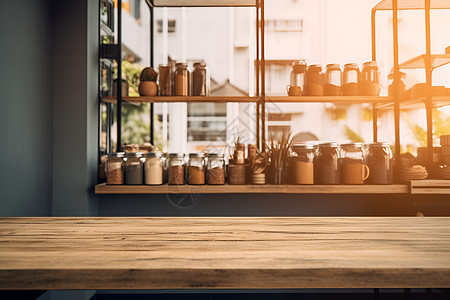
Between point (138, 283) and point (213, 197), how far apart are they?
5.18ft

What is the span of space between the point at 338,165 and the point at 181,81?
3.48 ft

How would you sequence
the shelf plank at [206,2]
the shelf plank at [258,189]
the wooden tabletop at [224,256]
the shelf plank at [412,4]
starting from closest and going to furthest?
the wooden tabletop at [224,256] < the shelf plank at [258,189] < the shelf plank at [412,4] < the shelf plank at [206,2]

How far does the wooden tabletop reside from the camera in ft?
2.25

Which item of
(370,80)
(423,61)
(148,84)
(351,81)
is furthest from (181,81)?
(423,61)

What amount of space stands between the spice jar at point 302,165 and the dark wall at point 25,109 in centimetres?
140

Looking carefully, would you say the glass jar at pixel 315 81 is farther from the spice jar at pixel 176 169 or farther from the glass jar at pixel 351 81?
the spice jar at pixel 176 169

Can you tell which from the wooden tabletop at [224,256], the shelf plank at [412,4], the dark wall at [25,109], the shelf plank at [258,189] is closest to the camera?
the wooden tabletop at [224,256]

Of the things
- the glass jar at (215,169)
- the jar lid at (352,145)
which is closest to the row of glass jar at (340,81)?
the jar lid at (352,145)

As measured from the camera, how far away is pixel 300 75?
2.26 meters

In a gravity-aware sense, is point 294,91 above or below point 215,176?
above

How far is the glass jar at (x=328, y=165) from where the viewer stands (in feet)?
6.81

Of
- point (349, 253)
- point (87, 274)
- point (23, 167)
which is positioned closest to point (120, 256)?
point (87, 274)

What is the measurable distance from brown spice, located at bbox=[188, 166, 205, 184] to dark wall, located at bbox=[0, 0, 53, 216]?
2.63ft

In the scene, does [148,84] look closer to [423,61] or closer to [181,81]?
[181,81]
